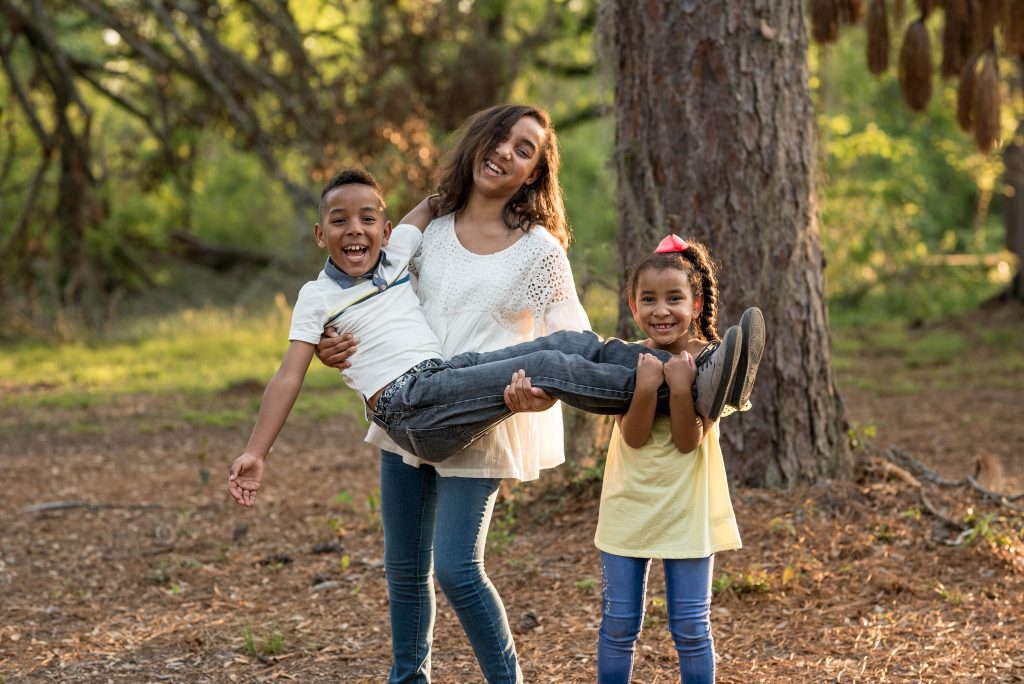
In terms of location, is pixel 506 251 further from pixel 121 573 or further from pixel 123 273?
pixel 123 273

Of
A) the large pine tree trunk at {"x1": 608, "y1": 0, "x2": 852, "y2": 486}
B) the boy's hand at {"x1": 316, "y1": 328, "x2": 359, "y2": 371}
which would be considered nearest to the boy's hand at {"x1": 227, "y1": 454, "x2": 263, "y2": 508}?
the boy's hand at {"x1": 316, "y1": 328, "x2": 359, "y2": 371}

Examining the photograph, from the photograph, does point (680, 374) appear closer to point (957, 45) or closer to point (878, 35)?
point (878, 35)

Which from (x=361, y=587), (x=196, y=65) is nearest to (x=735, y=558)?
(x=361, y=587)

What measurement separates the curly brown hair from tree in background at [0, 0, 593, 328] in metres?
7.12

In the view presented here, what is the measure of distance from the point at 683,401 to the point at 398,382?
2.37 ft

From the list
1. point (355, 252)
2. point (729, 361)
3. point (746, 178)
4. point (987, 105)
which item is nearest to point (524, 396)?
point (729, 361)

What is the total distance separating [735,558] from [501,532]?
3.70ft

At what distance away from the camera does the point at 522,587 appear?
4398 millimetres

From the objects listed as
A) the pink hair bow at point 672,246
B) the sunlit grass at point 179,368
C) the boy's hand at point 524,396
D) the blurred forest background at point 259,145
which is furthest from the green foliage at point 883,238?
the boy's hand at point 524,396

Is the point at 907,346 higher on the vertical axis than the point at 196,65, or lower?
lower

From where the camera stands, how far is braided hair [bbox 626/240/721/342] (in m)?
2.72

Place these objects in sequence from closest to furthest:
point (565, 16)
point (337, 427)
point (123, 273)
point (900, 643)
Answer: point (900, 643) → point (337, 427) → point (123, 273) → point (565, 16)

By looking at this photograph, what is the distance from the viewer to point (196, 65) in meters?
10.1

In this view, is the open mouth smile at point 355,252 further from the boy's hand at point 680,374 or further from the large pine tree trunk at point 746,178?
the large pine tree trunk at point 746,178
